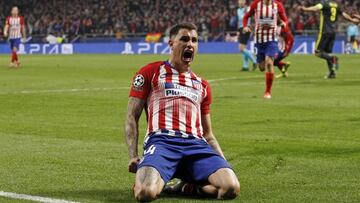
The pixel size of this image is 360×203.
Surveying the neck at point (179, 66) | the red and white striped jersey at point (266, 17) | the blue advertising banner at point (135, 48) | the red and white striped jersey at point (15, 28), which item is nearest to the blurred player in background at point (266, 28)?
the red and white striped jersey at point (266, 17)

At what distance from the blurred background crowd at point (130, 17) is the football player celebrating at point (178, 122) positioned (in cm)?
4741

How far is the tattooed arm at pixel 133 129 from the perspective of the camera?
8211 mm

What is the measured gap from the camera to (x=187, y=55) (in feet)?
28.1

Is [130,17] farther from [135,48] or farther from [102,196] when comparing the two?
[102,196]

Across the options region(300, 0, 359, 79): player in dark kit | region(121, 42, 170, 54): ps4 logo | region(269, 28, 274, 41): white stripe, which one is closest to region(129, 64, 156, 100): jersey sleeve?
region(269, 28, 274, 41): white stripe

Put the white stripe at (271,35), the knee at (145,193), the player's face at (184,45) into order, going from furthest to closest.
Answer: the white stripe at (271,35) < the player's face at (184,45) < the knee at (145,193)

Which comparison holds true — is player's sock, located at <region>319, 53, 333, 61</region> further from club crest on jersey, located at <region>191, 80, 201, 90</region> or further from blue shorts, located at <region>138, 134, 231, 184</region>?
blue shorts, located at <region>138, 134, 231, 184</region>

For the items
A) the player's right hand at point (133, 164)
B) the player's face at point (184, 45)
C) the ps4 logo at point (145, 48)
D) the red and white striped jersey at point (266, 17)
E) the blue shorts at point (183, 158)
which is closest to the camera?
the player's right hand at point (133, 164)

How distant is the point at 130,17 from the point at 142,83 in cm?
5721

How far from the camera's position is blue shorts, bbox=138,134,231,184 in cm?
828

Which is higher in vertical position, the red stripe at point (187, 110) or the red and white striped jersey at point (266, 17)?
the red stripe at point (187, 110)

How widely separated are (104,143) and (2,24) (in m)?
57.9

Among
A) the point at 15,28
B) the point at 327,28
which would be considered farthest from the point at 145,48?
the point at 327,28

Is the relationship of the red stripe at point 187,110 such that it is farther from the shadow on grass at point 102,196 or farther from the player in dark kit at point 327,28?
the player in dark kit at point 327,28
